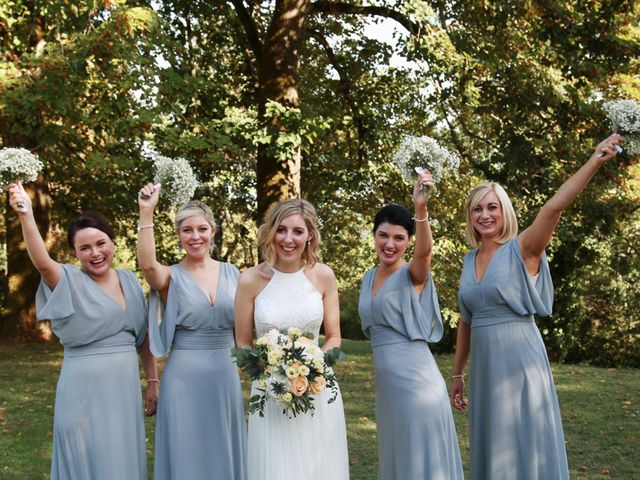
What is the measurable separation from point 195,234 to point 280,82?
9.06 m

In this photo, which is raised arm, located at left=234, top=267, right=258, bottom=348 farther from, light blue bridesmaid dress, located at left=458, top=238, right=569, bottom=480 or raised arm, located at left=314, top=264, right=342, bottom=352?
light blue bridesmaid dress, located at left=458, top=238, right=569, bottom=480

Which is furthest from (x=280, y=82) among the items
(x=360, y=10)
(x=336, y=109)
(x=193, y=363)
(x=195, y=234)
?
(x=193, y=363)

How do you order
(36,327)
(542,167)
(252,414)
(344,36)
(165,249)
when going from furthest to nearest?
(165,249)
(36,327)
(344,36)
(542,167)
(252,414)

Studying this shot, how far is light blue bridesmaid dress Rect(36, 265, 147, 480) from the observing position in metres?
5.22

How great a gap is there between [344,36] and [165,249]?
26.5 feet

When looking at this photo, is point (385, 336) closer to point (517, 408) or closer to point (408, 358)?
point (408, 358)

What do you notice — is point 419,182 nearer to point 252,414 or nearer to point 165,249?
point 252,414

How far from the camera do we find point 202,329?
5547 millimetres

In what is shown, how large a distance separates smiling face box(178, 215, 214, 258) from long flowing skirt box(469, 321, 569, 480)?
2.16 metres

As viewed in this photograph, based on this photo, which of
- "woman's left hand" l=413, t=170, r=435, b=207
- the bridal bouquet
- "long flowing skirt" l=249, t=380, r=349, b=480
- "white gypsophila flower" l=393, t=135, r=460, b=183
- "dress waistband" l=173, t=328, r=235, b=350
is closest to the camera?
the bridal bouquet

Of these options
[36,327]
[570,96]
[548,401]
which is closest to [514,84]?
[570,96]

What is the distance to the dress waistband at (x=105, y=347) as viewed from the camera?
5.32 m

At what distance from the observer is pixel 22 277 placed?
1967 cm

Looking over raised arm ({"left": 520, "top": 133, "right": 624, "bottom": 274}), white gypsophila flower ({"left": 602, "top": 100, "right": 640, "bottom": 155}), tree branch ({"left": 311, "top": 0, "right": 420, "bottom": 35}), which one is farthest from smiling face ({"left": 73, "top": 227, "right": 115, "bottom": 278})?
tree branch ({"left": 311, "top": 0, "right": 420, "bottom": 35})
